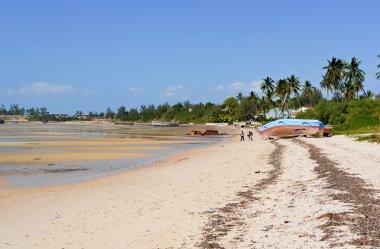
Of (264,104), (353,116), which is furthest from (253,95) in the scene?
(353,116)

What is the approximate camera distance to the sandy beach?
823 centimetres

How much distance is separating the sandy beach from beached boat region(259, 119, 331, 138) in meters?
30.9

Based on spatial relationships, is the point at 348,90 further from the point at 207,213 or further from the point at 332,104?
the point at 207,213

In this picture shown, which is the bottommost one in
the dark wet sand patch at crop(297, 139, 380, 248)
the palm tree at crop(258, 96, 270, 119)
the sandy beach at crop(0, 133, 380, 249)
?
the sandy beach at crop(0, 133, 380, 249)

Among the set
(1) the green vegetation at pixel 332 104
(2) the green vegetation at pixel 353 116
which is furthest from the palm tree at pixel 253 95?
(2) the green vegetation at pixel 353 116

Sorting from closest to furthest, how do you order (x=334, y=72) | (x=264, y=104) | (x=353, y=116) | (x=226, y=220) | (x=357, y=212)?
(x=357, y=212)
(x=226, y=220)
(x=353, y=116)
(x=334, y=72)
(x=264, y=104)

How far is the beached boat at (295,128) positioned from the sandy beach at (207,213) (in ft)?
101

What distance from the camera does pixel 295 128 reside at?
4925cm

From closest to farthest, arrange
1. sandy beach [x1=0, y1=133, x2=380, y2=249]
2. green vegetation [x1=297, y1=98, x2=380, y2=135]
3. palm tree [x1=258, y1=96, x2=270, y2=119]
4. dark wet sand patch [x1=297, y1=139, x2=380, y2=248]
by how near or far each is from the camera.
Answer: dark wet sand patch [x1=297, y1=139, x2=380, y2=248], sandy beach [x1=0, y1=133, x2=380, y2=249], green vegetation [x1=297, y1=98, x2=380, y2=135], palm tree [x1=258, y1=96, x2=270, y2=119]

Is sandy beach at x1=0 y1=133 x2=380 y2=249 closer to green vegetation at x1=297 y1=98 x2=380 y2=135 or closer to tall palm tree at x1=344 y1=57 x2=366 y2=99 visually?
green vegetation at x1=297 y1=98 x2=380 y2=135

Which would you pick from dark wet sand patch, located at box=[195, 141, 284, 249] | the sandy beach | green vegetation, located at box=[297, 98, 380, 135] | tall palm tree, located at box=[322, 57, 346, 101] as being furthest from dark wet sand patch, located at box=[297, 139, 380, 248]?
tall palm tree, located at box=[322, 57, 346, 101]

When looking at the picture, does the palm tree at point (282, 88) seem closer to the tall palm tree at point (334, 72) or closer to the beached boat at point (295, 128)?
the tall palm tree at point (334, 72)

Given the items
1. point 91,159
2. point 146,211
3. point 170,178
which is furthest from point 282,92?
point 146,211

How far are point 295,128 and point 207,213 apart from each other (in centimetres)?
4033
